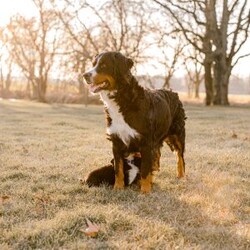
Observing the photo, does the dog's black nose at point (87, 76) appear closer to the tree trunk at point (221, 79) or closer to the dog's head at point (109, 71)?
the dog's head at point (109, 71)

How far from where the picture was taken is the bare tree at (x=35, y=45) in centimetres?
4128

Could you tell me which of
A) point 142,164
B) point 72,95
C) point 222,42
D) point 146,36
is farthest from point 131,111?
point 72,95

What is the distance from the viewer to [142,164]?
19.8 feet

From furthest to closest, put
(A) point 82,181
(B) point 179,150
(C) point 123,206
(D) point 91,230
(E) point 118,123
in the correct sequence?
(B) point 179,150
(A) point 82,181
(E) point 118,123
(C) point 123,206
(D) point 91,230

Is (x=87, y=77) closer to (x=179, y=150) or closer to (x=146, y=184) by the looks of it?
(x=146, y=184)

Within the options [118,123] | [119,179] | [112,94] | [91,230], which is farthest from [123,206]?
[112,94]

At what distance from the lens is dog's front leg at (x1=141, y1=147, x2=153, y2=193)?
5996 millimetres

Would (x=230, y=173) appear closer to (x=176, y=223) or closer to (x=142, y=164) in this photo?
(x=142, y=164)

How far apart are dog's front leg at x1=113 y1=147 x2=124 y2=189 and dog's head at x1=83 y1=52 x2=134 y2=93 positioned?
0.94 m

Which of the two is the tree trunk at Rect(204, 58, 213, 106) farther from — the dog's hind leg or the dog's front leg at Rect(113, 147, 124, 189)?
the dog's front leg at Rect(113, 147, 124, 189)

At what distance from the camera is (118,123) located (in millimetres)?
5949

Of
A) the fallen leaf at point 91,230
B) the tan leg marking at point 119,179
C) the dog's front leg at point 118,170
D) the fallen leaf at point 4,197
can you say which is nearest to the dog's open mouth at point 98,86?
the dog's front leg at point 118,170

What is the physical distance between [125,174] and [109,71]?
151 centimetres

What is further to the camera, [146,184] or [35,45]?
[35,45]
